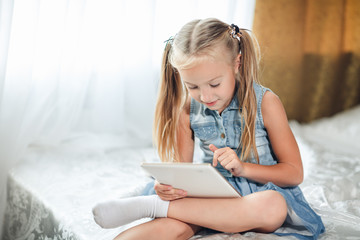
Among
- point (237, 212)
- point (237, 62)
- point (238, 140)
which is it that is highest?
point (237, 62)

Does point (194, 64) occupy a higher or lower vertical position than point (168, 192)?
higher

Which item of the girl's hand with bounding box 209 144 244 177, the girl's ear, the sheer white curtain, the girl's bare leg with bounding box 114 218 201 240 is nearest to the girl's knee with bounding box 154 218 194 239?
the girl's bare leg with bounding box 114 218 201 240

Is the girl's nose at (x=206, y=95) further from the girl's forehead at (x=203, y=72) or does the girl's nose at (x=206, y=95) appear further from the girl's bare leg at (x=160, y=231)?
the girl's bare leg at (x=160, y=231)

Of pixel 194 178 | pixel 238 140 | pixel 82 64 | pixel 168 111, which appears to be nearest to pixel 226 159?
pixel 194 178

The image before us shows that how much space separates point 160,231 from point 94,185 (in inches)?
18.4

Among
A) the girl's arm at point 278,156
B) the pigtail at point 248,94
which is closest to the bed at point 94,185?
the girl's arm at point 278,156

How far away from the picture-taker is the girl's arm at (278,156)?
3.42 ft

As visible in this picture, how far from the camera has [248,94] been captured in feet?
3.67

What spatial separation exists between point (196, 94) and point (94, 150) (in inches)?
29.5

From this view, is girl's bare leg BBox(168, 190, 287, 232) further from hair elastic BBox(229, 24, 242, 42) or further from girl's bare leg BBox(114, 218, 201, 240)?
hair elastic BBox(229, 24, 242, 42)

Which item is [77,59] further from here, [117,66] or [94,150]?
A: [94,150]

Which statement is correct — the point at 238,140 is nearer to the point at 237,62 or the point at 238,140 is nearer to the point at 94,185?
the point at 237,62

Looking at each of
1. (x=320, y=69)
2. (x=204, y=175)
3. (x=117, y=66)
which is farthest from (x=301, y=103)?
(x=204, y=175)

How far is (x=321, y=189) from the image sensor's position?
127 cm
